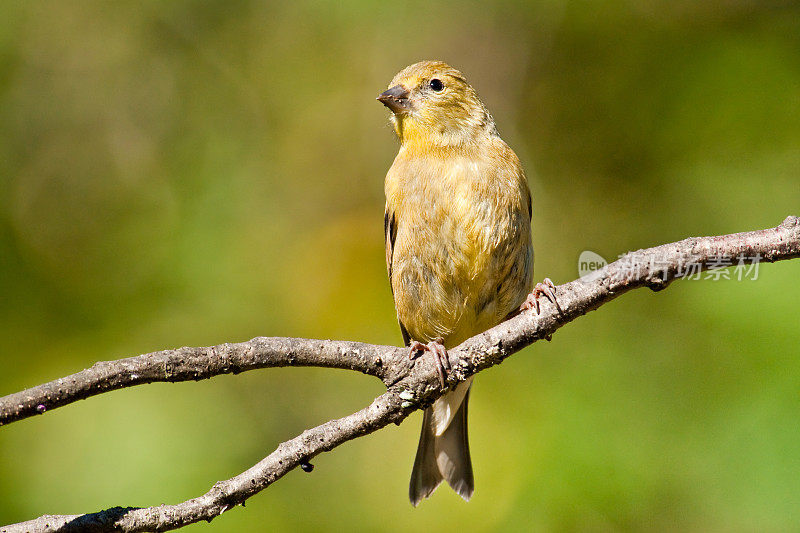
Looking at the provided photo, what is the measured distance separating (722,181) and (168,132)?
13.3 ft

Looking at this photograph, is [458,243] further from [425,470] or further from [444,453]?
[425,470]

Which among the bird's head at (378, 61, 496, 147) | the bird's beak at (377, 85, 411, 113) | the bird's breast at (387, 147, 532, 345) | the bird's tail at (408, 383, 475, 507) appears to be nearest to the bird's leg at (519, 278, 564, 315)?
→ the bird's breast at (387, 147, 532, 345)

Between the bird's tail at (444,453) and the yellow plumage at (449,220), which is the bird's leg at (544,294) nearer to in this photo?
the yellow plumage at (449,220)

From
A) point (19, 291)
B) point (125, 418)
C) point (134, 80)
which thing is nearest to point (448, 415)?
point (125, 418)

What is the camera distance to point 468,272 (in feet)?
13.6

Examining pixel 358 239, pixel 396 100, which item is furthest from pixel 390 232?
pixel 358 239

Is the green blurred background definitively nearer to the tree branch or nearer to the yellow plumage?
the yellow plumage

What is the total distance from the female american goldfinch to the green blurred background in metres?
0.64

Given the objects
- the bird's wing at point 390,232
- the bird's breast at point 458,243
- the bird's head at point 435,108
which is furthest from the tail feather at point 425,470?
the bird's head at point 435,108

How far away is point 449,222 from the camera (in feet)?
13.5

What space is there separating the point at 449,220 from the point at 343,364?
4.71 ft

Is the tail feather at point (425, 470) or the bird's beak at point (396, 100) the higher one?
the bird's beak at point (396, 100)

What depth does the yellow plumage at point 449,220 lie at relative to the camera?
4125 millimetres

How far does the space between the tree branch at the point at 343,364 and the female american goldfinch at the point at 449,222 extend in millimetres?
841
